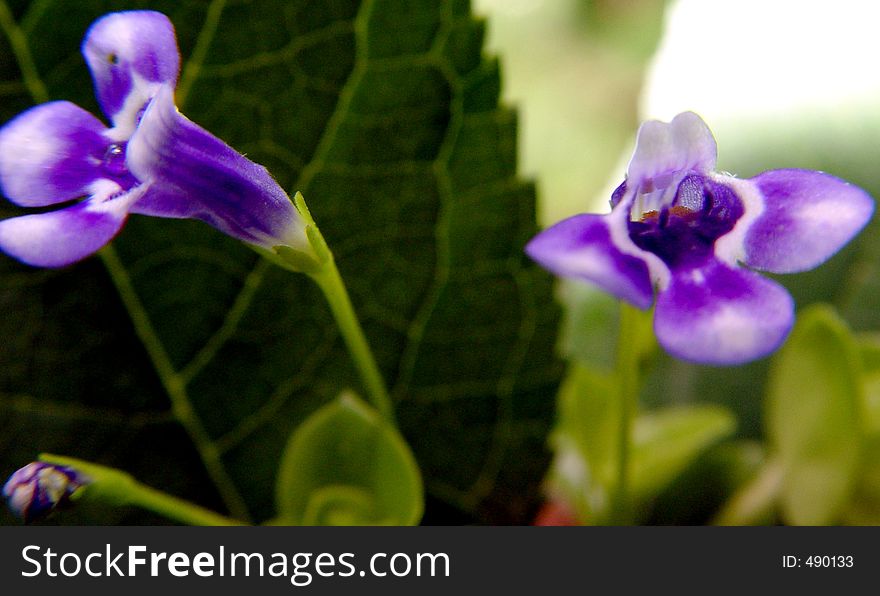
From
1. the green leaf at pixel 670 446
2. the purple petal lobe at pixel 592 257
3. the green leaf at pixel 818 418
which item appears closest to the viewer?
the purple petal lobe at pixel 592 257

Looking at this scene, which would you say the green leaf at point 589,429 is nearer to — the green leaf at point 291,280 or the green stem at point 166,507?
the green leaf at point 291,280

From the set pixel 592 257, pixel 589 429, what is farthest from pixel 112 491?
pixel 589 429

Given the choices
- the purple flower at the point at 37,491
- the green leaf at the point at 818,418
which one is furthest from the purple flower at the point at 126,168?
the green leaf at the point at 818,418

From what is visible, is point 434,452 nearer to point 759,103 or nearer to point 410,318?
point 410,318

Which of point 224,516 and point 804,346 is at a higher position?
point 804,346
